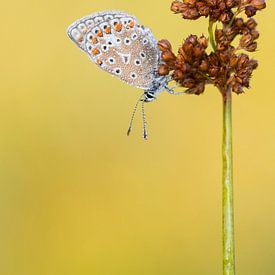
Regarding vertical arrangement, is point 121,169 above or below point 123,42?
below

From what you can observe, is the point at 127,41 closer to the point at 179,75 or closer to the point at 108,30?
the point at 108,30

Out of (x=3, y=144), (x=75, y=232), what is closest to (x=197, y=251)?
(x=75, y=232)

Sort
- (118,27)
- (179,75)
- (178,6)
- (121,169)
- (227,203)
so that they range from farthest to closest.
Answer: (121,169) < (118,27) < (178,6) < (179,75) < (227,203)

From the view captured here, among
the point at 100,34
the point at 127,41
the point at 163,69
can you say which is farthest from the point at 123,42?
Result: the point at 163,69

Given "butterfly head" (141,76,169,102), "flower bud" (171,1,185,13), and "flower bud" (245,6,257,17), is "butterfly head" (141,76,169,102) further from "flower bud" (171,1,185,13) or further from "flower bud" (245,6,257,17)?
"flower bud" (245,6,257,17)

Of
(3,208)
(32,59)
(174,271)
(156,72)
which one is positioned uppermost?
(32,59)

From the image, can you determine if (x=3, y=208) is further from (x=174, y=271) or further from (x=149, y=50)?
(x=149, y=50)

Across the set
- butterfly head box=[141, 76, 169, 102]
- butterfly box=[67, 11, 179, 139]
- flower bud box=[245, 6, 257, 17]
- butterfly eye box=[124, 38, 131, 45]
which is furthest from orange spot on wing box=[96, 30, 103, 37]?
flower bud box=[245, 6, 257, 17]
